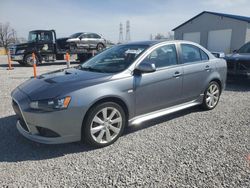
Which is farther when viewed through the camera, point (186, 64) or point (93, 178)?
point (186, 64)

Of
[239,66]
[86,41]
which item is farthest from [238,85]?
[86,41]

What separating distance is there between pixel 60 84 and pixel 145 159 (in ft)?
5.19

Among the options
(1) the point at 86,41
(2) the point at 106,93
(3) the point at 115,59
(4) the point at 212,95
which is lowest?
(4) the point at 212,95

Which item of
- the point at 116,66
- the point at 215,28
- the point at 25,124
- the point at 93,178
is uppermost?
the point at 215,28

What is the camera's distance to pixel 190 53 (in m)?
4.55

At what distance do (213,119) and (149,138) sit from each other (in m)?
1.66

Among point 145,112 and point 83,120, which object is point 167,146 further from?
point 83,120

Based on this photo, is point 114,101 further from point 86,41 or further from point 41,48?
point 86,41

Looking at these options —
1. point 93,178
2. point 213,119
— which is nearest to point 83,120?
point 93,178

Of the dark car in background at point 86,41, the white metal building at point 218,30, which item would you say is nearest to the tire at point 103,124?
the dark car in background at point 86,41

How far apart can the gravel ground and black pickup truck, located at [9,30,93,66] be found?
36.7 feet

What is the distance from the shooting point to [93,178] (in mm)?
2605

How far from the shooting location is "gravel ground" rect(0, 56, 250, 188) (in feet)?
8.38

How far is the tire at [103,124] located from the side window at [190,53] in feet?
6.14
